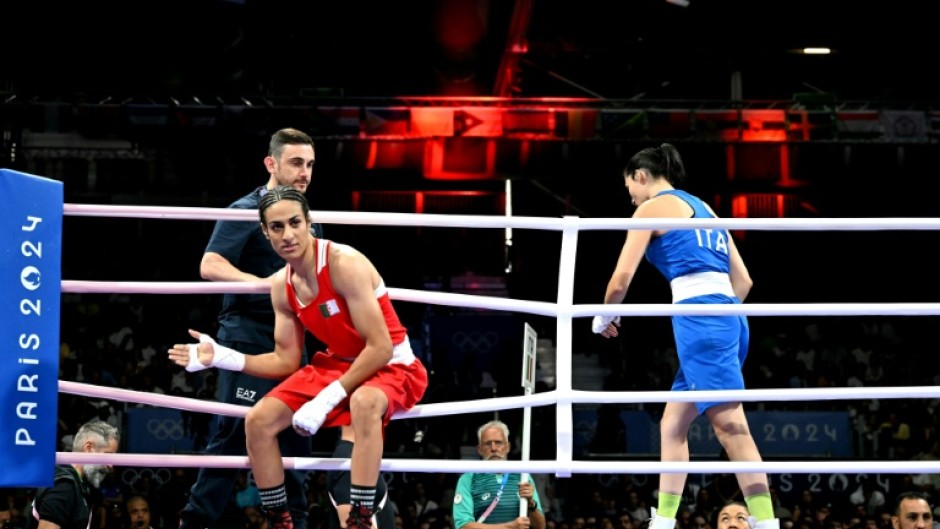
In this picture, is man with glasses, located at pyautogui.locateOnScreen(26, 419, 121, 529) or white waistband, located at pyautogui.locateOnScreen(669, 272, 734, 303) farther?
man with glasses, located at pyautogui.locateOnScreen(26, 419, 121, 529)

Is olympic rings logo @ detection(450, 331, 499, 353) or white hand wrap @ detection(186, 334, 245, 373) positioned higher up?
olympic rings logo @ detection(450, 331, 499, 353)

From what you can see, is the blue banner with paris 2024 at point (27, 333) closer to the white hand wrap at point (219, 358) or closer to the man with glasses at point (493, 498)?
the white hand wrap at point (219, 358)

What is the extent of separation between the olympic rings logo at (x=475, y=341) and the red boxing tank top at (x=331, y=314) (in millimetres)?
12032

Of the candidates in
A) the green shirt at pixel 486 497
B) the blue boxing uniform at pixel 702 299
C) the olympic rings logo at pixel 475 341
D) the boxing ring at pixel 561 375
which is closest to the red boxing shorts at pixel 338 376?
the boxing ring at pixel 561 375

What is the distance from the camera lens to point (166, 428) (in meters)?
12.8

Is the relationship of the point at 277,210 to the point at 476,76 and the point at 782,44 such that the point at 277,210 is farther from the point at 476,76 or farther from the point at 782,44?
the point at 782,44

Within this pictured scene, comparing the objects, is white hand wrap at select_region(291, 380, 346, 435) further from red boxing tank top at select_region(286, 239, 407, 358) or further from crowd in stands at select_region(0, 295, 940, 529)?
crowd in stands at select_region(0, 295, 940, 529)

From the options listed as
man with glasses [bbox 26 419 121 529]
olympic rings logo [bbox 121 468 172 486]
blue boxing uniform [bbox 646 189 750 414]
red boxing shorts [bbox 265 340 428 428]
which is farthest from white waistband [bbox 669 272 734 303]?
olympic rings logo [bbox 121 468 172 486]

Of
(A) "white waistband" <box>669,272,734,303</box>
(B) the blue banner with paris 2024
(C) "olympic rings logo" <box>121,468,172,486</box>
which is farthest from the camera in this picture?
(C) "olympic rings logo" <box>121,468,172,486</box>

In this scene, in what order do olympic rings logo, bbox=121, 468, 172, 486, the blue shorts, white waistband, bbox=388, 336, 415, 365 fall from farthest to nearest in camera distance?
olympic rings logo, bbox=121, 468, 172, 486 < the blue shorts < white waistband, bbox=388, 336, 415, 365

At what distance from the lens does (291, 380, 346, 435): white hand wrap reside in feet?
12.4

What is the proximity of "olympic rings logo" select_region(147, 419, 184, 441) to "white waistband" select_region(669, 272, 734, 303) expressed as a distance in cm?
928

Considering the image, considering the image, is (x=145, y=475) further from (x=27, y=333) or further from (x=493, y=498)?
(x=27, y=333)

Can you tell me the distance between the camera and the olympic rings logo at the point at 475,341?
16141 millimetres
